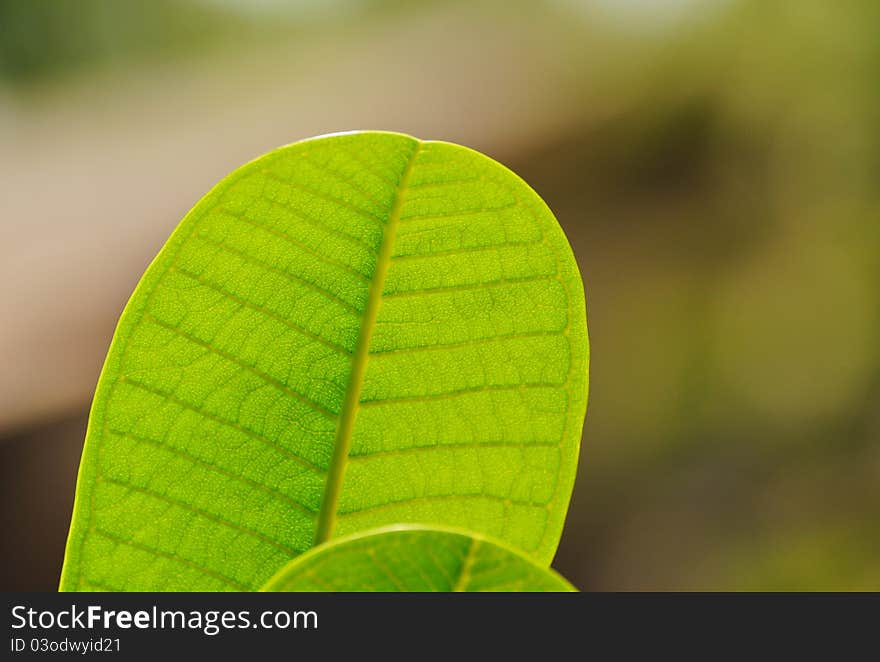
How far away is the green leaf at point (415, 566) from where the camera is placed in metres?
0.30

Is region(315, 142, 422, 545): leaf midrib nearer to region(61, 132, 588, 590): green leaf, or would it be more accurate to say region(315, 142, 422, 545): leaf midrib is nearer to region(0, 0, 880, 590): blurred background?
region(61, 132, 588, 590): green leaf

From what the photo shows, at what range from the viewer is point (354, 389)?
16.7 inches

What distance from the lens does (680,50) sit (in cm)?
418

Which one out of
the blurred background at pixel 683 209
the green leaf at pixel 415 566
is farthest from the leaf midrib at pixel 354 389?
the blurred background at pixel 683 209

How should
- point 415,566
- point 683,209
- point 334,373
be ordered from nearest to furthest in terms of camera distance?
point 415,566 → point 334,373 → point 683,209

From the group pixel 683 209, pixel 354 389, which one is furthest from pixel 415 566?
pixel 683 209

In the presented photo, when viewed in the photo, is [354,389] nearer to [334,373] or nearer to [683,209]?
[334,373]

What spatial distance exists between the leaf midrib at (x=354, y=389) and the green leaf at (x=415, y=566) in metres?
0.10

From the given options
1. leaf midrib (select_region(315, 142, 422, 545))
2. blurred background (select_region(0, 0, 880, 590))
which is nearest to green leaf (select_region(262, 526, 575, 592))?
leaf midrib (select_region(315, 142, 422, 545))

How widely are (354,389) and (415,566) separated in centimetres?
13

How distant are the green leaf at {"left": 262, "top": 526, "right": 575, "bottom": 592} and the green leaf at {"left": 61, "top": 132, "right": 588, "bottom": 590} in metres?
0.10

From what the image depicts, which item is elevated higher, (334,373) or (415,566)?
(334,373)

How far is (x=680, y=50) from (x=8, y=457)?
11.3 ft
